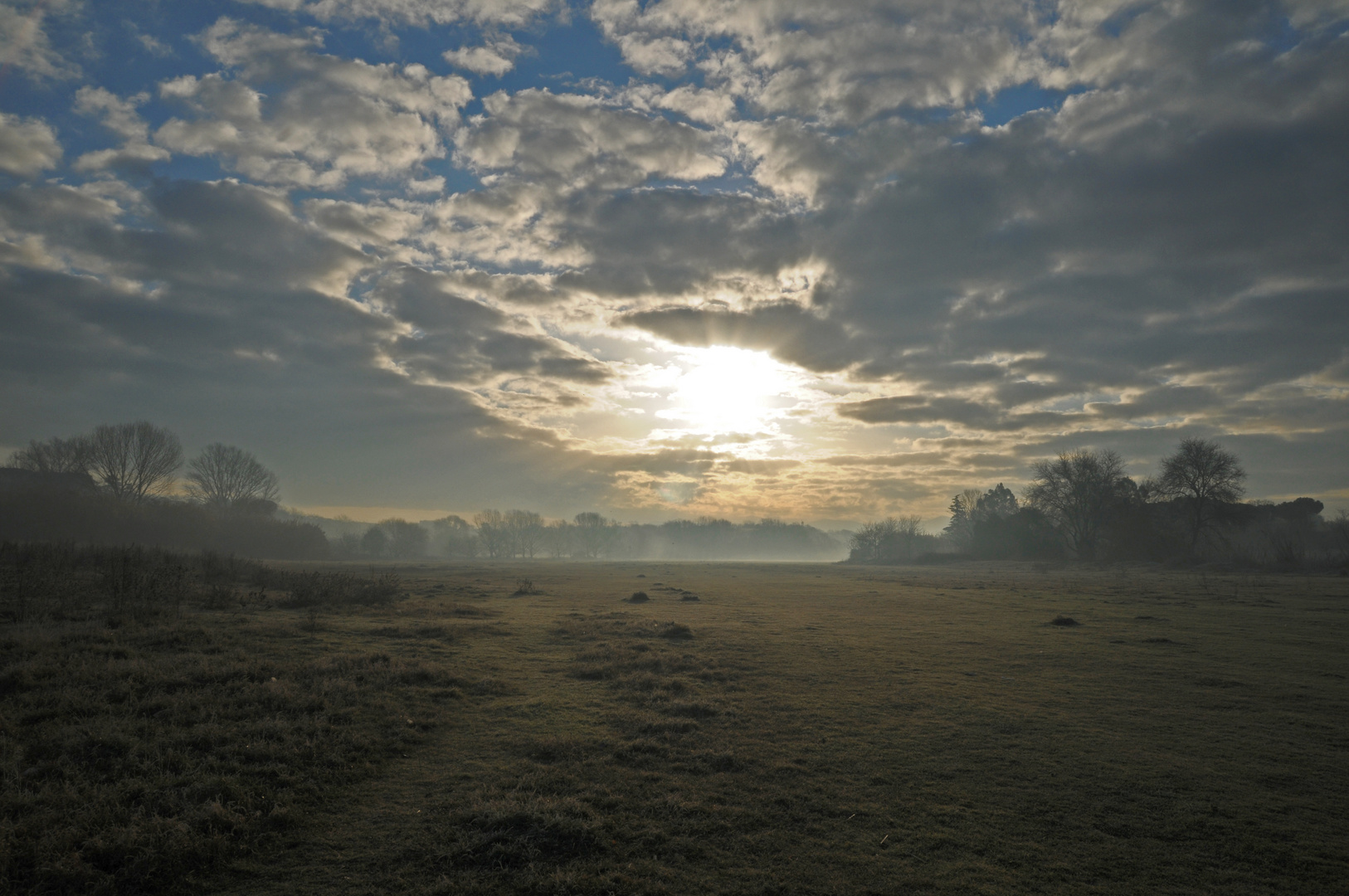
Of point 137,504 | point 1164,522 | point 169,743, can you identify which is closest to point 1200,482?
point 1164,522

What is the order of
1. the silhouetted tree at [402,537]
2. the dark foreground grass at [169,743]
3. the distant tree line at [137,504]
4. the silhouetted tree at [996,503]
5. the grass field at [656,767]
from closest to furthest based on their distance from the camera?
1. the dark foreground grass at [169,743]
2. the grass field at [656,767]
3. the distant tree line at [137,504]
4. the silhouetted tree at [996,503]
5. the silhouetted tree at [402,537]

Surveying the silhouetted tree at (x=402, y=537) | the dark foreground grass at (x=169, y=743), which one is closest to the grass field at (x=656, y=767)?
the dark foreground grass at (x=169, y=743)

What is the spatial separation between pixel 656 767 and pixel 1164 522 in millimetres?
102334

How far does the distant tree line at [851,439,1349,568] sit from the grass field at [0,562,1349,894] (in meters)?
62.0

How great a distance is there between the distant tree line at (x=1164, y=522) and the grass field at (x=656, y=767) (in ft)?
203

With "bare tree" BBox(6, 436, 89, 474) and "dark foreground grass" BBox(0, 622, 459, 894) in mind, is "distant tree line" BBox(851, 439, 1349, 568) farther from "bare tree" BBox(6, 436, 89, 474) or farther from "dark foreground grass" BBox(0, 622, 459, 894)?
"bare tree" BBox(6, 436, 89, 474)

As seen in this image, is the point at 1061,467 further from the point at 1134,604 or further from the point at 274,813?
the point at 274,813

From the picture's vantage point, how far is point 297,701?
37.8 feet

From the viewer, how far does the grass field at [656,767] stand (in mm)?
6617

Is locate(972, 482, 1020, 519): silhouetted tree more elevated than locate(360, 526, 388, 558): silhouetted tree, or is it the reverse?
locate(972, 482, 1020, 519): silhouetted tree

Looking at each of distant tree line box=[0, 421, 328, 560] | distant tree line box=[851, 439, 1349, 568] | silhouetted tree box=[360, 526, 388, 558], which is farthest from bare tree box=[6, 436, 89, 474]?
distant tree line box=[851, 439, 1349, 568]

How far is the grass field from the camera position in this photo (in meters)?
6.62

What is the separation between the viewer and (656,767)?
986cm

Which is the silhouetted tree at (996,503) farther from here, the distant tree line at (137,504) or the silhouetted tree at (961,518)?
the distant tree line at (137,504)
